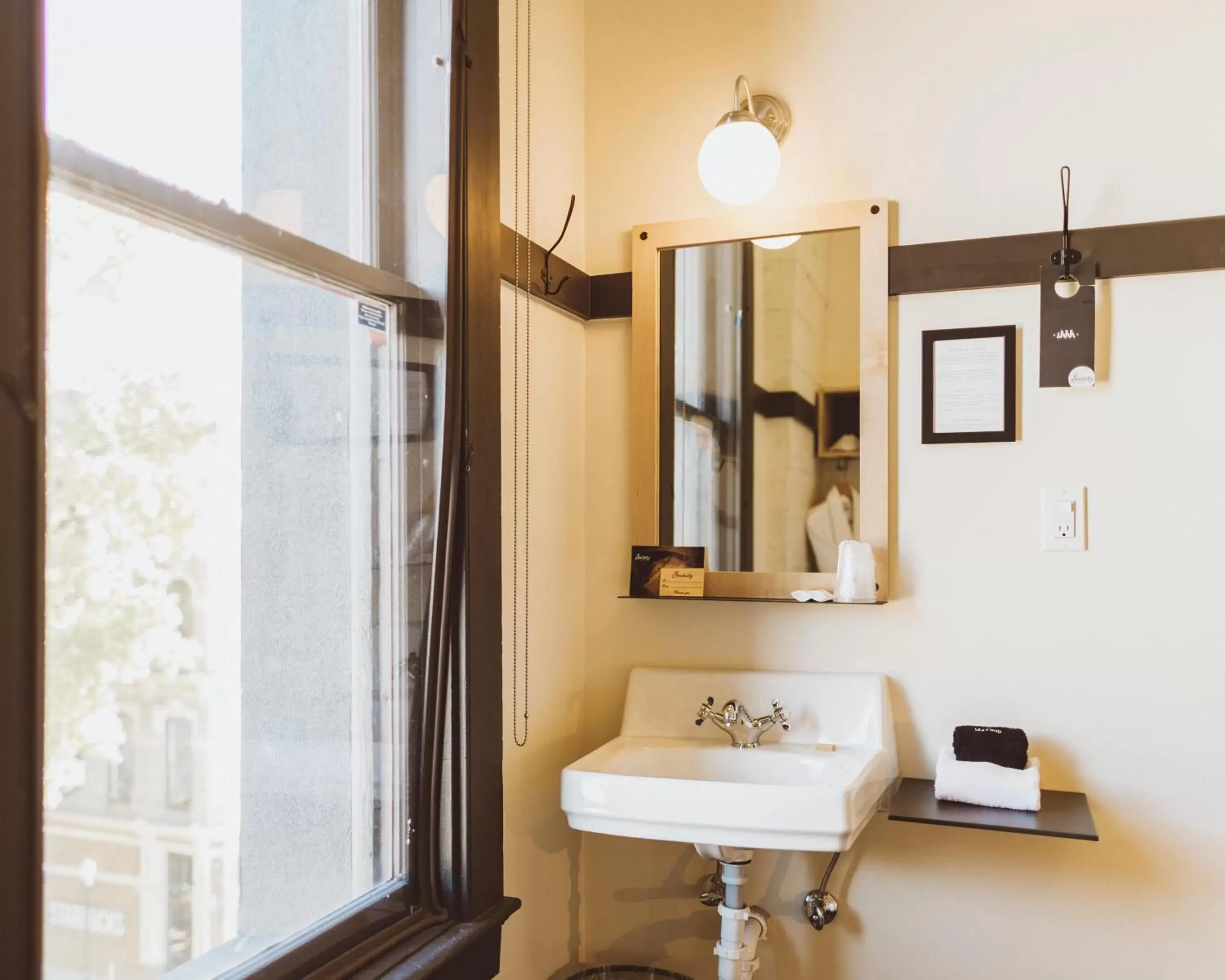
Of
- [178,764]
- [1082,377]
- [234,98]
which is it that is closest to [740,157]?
[1082,377]

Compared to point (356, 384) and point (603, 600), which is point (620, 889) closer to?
point (603, 600)

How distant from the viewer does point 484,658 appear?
1646 mm

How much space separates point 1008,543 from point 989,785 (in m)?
0.45

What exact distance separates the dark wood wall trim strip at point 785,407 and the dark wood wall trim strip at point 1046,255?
0.89 feet

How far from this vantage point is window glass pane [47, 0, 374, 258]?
1.04m

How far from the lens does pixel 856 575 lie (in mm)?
1955

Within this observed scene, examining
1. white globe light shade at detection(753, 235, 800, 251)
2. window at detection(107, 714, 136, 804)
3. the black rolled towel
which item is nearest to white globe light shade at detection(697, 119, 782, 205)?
white globe light shade at detection(753, 235, 800, 251)

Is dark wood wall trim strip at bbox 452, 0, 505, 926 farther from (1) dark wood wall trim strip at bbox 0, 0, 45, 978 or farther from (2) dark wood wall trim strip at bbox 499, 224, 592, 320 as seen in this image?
(1) dark wood wall trim strip at bbox 0, 0, 45, 978

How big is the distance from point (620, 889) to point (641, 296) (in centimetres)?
124

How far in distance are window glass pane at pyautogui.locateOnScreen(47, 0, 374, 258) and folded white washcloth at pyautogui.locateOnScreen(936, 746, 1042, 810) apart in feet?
4.25

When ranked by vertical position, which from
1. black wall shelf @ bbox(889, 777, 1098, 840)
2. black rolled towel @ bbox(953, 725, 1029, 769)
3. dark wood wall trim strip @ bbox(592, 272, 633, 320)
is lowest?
black wall shelf @ bbox(889, 777, 1098, 840)

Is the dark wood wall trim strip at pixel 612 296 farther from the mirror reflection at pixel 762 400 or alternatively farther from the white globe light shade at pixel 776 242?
the white globe light shade at pixel 776 242

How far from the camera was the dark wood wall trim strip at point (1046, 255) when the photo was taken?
182 centimetres

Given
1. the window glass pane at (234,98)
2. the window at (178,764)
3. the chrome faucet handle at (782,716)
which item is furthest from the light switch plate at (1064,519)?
the window at (178,764)
